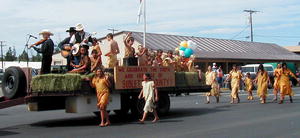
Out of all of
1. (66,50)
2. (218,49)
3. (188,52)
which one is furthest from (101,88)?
(218,49)

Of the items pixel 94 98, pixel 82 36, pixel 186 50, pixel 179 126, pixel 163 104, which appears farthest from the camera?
pixel 186 50

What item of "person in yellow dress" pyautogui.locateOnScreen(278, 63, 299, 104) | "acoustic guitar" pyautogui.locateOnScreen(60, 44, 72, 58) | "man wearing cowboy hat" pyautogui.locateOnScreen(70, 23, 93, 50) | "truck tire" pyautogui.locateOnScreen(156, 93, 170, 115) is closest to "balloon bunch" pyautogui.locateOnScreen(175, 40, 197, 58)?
"truck tire" pyautogui.locateOnScreen(156, 93, 170, 115)

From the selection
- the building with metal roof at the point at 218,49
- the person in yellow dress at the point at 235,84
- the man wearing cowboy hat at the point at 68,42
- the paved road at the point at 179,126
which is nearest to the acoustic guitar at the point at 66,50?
the man wearing cowboy hat at the point at 68,42

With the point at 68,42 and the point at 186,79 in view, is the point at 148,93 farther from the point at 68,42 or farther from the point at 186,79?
the point at 68,42

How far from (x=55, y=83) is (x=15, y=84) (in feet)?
3.52

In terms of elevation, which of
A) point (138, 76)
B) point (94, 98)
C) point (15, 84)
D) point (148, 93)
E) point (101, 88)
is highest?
point (138, 76)

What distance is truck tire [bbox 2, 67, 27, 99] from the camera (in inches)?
425

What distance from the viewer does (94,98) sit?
11328 mm

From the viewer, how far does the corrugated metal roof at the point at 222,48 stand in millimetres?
41750

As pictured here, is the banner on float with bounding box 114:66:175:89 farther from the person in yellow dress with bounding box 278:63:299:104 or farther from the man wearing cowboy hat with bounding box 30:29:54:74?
the person in yellow dress with bounding box 278:63:299:104

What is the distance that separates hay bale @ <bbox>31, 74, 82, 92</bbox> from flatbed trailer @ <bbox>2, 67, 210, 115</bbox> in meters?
0.08

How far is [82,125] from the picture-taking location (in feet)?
37.4

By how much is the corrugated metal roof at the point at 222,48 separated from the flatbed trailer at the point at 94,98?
26.1 meters

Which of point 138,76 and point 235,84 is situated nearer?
point 138,76
